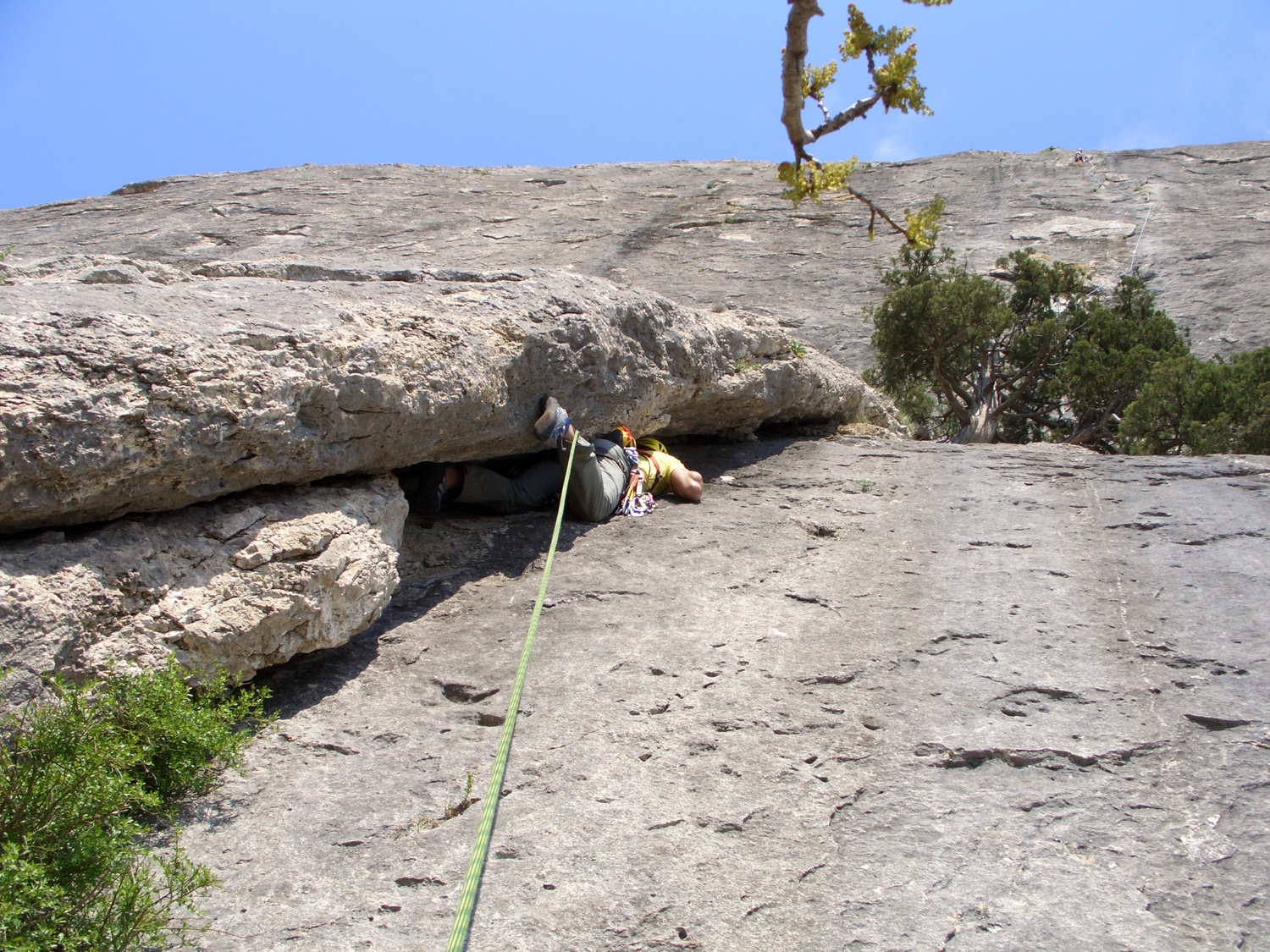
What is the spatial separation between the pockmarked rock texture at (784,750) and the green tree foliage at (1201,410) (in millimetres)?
4797

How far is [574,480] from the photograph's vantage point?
4785 millimetres

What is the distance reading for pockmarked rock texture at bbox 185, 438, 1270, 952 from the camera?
7.89 feet

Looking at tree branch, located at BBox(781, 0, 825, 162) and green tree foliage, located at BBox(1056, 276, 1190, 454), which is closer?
tree branch, located at BBox(781, 0, 825, 162)

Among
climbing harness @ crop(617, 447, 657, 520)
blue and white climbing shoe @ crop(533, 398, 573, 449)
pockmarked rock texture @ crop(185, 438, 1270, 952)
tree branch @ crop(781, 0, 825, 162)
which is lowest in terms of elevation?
pockmarked rock texture @ crop(185, 438, 1270, 952)

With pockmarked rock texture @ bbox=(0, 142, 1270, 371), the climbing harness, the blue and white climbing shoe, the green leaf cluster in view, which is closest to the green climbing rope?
the blue and white climbing shoe

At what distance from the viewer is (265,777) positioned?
9.50 feet

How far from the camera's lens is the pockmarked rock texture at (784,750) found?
2.40m

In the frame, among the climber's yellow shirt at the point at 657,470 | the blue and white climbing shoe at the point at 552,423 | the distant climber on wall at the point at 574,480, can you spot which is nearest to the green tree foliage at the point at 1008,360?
the climber's yellow shirt at the point at 657,470

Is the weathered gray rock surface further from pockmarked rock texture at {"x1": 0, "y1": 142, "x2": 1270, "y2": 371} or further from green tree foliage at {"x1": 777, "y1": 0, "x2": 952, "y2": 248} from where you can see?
pockmarked rock texture at {"x1": 0, "y1": 142, "x2": 1270, "y2": 371}

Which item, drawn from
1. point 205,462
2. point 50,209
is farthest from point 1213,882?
point 50,209

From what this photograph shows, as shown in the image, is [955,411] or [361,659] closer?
[361,659]

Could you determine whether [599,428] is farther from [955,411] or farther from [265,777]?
[955,411]

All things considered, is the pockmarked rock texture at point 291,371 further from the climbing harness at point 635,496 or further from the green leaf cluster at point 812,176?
the green leaf cluster at point 812,176

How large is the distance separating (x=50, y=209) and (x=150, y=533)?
17750mm
